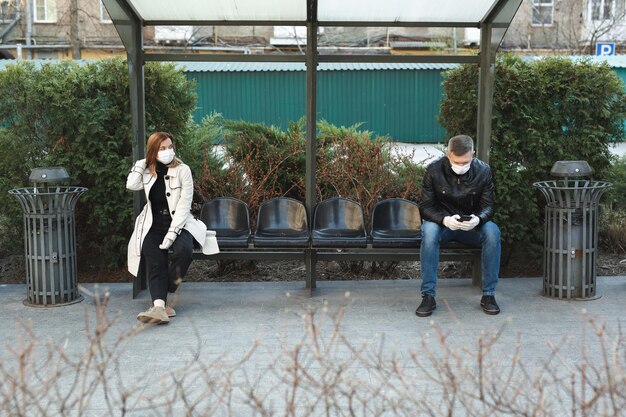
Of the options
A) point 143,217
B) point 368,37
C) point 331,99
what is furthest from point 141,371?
point 368,37

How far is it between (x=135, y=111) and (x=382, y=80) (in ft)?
64.8

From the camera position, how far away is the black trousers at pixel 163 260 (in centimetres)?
595

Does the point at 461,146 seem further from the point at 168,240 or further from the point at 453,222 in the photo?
the point at 168,240

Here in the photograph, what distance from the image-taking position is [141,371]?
4758 millimetres

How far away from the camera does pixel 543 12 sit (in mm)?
34094

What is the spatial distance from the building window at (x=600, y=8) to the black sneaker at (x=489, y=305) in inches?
1217

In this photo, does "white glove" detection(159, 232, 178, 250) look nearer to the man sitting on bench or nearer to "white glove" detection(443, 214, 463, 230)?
the man sitting on bench

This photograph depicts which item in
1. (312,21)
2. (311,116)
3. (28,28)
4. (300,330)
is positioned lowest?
(300,330)

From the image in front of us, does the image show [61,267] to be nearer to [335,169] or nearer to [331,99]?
[335,169]

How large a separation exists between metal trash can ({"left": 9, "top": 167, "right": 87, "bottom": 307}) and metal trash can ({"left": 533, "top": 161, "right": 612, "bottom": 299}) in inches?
A: 153

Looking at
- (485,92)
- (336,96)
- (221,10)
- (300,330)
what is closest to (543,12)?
(336,96)

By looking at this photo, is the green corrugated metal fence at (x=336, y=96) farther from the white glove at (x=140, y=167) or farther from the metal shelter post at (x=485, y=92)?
the white glove at (x=140, y=167)

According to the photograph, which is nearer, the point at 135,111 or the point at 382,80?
the point at 135,111

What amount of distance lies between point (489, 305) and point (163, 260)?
256 cm
